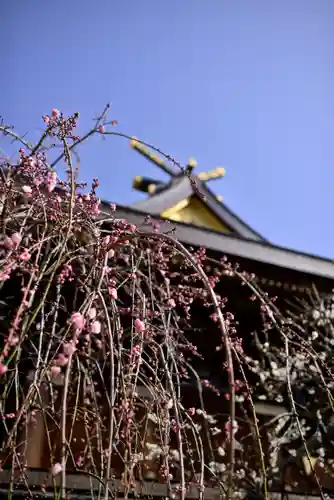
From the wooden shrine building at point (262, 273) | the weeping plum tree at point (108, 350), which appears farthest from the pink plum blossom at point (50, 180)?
the wooden shrine building at point (262, 273)

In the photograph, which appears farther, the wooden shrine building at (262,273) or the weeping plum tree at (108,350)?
the wooden shrine building at (262,273)

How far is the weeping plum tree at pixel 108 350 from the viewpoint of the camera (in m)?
1.29

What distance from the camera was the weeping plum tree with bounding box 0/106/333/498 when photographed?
1291 mm

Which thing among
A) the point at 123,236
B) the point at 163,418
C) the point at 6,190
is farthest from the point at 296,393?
the point at 6,190

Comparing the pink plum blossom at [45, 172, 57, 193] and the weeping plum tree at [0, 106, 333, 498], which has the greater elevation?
the pink plum blossom at [45, 172, 57, 193]

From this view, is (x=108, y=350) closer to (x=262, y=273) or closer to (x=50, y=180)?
(x=50, y=180)

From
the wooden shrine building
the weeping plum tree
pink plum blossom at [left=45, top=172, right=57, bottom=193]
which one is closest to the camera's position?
the weeping plum tree

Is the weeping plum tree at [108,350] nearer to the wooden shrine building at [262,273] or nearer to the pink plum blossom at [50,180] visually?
the pink plum blossom at [50,180]

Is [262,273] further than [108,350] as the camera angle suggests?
Yes

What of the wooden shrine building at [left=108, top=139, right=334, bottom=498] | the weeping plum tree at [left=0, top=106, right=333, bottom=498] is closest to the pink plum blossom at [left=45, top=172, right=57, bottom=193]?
the weeping plum tree at [left=0, top=106, right=333, bottom=498]

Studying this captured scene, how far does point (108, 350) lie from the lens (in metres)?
2.35

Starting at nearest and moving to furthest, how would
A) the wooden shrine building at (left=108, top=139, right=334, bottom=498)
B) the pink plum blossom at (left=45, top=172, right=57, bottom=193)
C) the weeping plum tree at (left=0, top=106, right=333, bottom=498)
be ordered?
1. the weeping plum tree at (left=0, top=106, right=333, bottom=498)
2. the pink plum blossom at (left=45, top=172, right=57, bottom=193)
3. the wooden shrine building at (left=108, top=139, right=334, bottom=498)

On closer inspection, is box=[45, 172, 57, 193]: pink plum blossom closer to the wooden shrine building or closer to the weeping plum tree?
the weeping plum tree

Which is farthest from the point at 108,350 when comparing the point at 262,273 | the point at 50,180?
the point at 262,273
